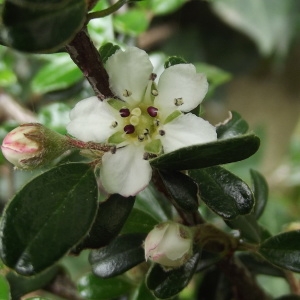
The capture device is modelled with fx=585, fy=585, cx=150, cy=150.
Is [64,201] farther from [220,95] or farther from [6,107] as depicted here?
[220,95]

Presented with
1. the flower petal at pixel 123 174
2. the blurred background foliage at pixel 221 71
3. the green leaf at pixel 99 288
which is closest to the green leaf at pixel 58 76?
the blurred background foliage at pixel 221 71

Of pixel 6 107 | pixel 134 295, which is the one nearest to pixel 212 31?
pixel 6 107

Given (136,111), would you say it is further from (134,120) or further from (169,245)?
(169,245)

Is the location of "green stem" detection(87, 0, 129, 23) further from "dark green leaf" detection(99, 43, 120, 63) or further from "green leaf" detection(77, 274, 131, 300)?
"green leaf" detection(77, 274, 131, 300)

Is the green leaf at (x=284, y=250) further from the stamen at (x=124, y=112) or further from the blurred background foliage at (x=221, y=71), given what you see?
the blurred background foliage at (x=221, y=71)

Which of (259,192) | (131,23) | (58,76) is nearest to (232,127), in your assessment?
(259,192)
